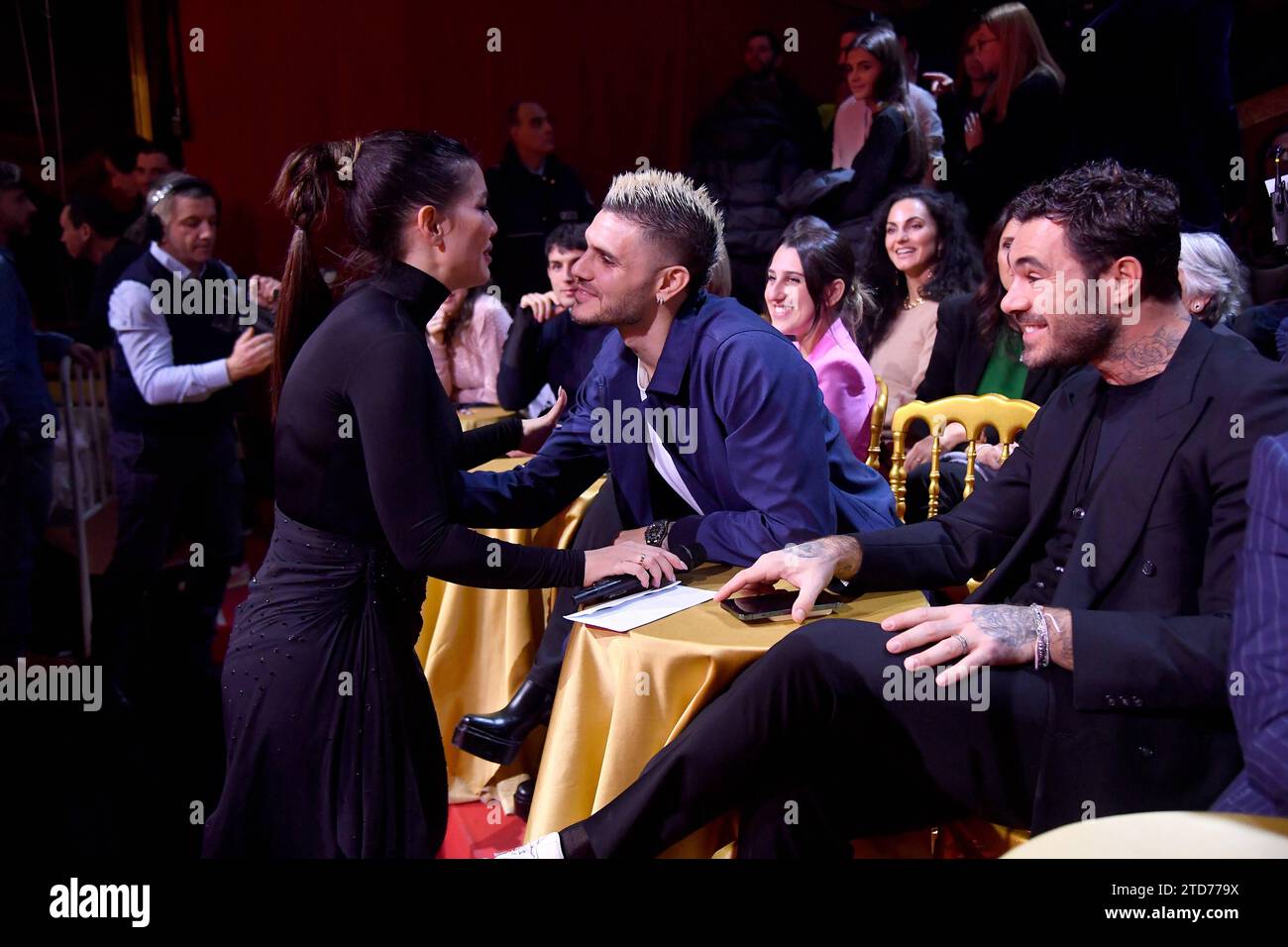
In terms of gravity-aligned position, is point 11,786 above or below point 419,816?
below

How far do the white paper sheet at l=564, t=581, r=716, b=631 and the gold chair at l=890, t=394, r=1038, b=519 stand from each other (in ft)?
3.36

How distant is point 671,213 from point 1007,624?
3.38 feet

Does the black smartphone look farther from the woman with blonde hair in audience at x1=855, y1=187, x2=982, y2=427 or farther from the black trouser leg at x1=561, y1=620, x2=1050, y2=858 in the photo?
the woman with blonde hair in audience at x1=855, y1=187, x2=982, y2=427

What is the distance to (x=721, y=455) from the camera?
2.07 metres

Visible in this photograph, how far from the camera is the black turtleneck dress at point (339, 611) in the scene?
5.24ft

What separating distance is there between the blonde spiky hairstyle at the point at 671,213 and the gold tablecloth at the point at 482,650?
2.64 feet

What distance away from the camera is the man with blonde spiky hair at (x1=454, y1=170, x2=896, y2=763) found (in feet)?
6.45

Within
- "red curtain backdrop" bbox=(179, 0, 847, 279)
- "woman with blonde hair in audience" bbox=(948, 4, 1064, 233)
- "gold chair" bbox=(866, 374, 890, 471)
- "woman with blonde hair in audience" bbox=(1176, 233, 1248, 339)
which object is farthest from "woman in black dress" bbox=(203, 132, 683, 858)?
"red curtain backdrop" bbox=(179, 0, 847, 279)

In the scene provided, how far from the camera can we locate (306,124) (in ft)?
15.7

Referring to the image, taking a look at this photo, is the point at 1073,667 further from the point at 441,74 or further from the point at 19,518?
the point at 441,74

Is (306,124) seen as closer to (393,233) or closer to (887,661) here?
(393,233)
